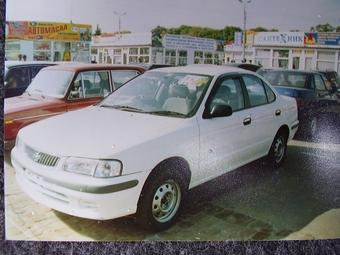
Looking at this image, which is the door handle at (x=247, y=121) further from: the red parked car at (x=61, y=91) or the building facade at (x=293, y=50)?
the red parked car at (x=61, y=91)

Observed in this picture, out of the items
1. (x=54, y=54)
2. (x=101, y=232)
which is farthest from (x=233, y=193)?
(x=54, y=54)

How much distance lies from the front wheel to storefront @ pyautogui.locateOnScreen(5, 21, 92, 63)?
1.51 m

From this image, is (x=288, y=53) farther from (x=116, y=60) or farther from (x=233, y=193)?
(x=116, y=60)

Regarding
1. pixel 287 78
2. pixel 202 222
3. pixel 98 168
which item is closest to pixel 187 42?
pixel 287 78

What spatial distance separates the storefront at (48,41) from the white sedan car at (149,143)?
0.57 meters

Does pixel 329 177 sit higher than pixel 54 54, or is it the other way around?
pixel 54 54

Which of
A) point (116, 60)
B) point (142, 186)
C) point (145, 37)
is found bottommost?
point (142, 186)

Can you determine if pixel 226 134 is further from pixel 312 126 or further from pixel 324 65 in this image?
pixel 324 65

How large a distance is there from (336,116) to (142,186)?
90.6 inches

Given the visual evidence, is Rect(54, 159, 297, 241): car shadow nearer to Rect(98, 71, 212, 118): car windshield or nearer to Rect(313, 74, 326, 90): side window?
Rect(98, 71, 212, 118): car windshield

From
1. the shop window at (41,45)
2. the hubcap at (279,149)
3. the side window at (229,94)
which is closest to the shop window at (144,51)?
the side window at (229,94)

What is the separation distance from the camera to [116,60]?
3627 millimetres

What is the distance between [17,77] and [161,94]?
139 centimetres

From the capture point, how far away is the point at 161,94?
11.2 feet
